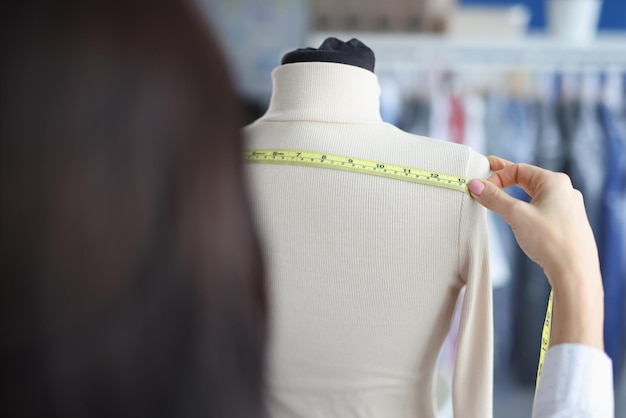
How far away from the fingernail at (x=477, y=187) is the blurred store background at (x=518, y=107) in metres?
1.09

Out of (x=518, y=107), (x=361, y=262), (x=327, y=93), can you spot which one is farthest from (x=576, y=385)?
(x=518, y=107)

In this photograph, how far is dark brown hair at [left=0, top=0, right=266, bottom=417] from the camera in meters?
0.35

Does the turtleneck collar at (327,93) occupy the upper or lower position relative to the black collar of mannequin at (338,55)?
lower

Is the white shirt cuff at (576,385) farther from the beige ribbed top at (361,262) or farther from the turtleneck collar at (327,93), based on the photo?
the turtleneck collar at (327,93)

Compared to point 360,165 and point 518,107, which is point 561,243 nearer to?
point 360,165

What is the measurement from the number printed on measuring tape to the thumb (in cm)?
2

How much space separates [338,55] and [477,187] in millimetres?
295

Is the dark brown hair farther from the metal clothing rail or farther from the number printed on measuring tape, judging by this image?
the metal clothing rail

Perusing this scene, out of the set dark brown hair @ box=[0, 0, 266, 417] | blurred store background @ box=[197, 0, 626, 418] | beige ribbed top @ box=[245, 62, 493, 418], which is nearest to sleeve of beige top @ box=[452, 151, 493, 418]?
beige ribbed top @ box=[245, 62, 493, 418]

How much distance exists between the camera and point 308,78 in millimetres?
887

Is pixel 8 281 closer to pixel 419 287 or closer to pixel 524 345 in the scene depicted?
pixel 419 287

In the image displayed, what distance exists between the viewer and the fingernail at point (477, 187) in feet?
2.57

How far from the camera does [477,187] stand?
78 centimetres

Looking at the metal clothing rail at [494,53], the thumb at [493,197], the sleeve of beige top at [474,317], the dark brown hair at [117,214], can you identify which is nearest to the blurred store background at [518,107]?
the metal clothing rail at [494,53]
